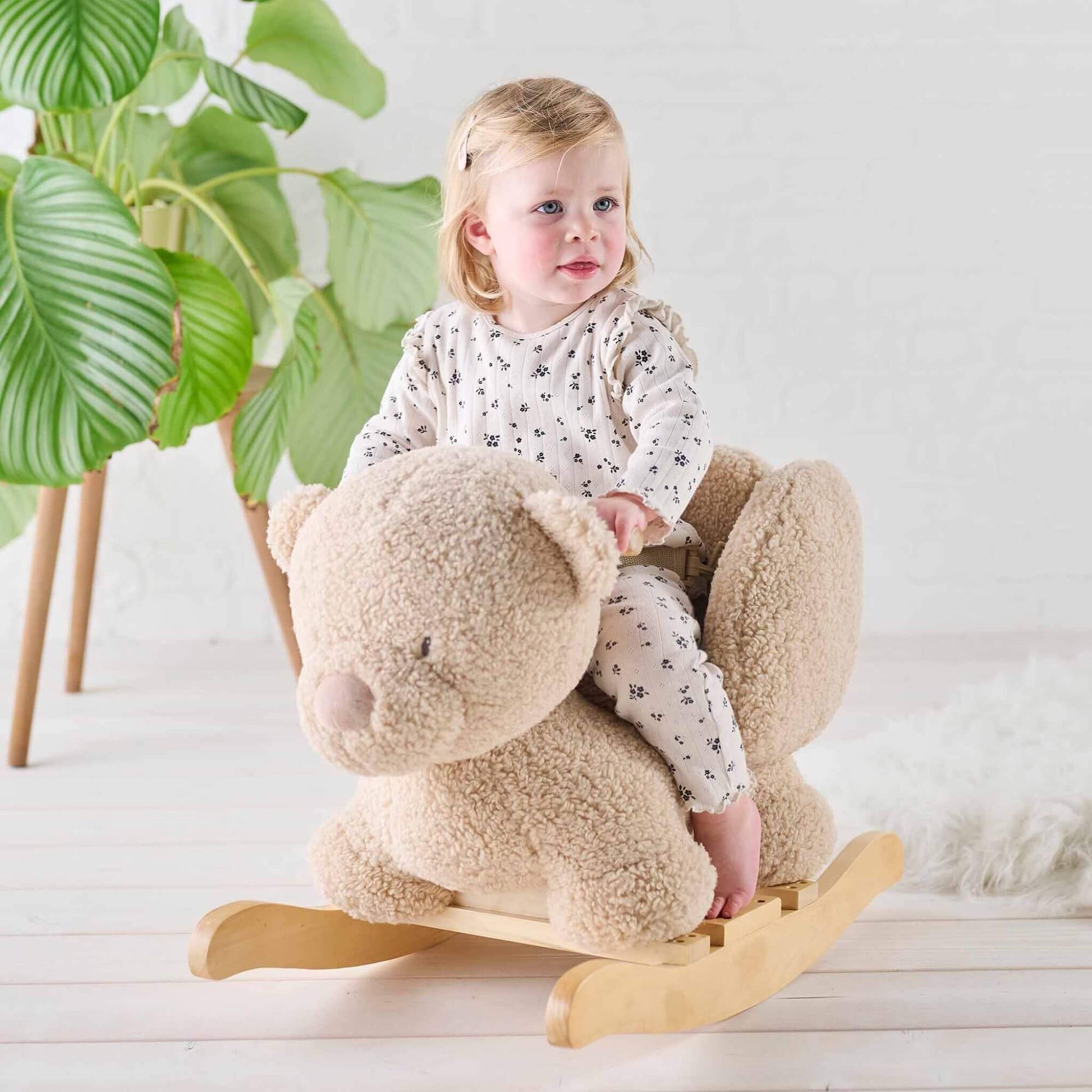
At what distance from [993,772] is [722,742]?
1.81 feet

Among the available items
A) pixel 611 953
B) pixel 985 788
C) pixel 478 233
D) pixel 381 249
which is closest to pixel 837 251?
pixel 381 249

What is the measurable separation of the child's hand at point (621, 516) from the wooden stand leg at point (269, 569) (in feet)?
2.99

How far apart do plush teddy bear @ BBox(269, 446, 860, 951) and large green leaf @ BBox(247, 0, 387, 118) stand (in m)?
1.16

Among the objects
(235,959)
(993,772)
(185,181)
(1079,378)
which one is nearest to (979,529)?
(1079,378)

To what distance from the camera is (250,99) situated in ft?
5.62

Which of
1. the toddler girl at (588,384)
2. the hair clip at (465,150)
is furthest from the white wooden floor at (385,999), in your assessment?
the hair clip at (465,150)

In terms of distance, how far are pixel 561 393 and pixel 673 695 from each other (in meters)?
0.26

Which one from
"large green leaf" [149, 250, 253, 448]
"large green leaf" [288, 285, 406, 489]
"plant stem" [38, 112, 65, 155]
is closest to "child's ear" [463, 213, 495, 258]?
"large green leaf" [149, 250, 253, 448]

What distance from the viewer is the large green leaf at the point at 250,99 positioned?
5.53 feet

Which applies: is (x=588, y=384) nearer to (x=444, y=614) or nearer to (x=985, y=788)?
(x=444, y=614)

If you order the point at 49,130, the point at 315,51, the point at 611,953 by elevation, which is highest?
the point at 315,51

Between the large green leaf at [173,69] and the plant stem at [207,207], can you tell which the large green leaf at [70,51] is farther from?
the large green leaf at [173,69]

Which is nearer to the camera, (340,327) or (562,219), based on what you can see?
(562,219)

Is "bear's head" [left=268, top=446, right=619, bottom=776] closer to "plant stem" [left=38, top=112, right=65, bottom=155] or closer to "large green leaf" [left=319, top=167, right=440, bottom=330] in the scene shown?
"large green leaf" [left=319, top=167, right=440, bottom=330]
